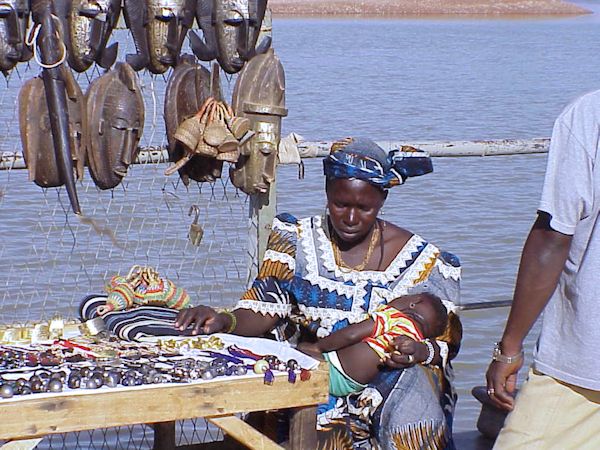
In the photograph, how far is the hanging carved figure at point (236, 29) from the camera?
4.24 m

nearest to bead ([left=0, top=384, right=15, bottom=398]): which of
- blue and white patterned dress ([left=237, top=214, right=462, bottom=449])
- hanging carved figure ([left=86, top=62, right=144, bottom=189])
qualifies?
blue and white patterned dress ([left=237, top=214, right=462, bottom=449])

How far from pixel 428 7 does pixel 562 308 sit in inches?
1553

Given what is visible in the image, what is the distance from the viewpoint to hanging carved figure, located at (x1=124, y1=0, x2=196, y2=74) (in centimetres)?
416

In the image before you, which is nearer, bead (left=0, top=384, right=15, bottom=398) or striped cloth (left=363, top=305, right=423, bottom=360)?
bead (left=0, top=384, right=15, bottom=398)

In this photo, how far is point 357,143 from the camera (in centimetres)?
388

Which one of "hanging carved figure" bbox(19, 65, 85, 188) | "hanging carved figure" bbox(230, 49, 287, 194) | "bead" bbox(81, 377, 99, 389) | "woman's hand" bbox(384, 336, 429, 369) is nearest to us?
"bead" bbox(81, 377, 99, 389)

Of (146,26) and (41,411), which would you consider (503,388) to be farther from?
(146,26)

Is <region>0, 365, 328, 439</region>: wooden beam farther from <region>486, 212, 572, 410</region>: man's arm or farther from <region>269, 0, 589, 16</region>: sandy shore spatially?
<region>269, 0, 589, 16</region>: sandy shore

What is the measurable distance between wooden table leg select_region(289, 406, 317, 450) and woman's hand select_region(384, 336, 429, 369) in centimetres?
33

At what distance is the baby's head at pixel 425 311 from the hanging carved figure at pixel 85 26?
1.34 meters

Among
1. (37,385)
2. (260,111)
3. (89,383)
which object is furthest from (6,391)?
(260,111)

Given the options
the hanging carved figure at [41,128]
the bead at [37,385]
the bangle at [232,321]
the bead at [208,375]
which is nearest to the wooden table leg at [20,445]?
the bead at [37,385]

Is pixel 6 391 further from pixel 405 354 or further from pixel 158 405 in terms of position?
pixel 405 354

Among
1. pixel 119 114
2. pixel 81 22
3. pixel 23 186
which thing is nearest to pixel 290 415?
pixel 119 114
